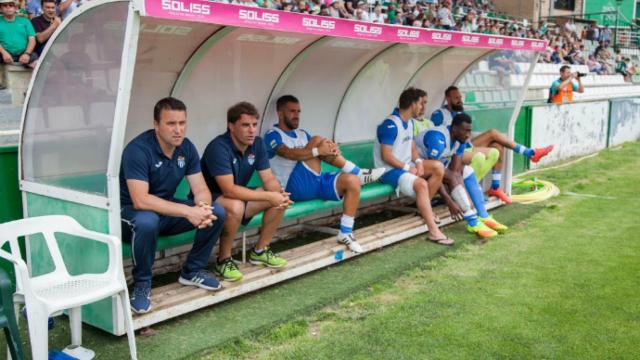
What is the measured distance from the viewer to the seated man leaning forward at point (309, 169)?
5305 millimetres

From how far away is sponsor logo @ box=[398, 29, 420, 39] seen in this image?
5345 millimetres

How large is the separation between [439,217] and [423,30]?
2099 millimetres

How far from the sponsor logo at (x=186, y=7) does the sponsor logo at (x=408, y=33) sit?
2.25m

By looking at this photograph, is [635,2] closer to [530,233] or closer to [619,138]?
[619,138]

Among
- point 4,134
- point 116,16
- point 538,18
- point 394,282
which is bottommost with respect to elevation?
point 394,282

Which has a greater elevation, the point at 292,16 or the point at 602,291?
the point at 292,16

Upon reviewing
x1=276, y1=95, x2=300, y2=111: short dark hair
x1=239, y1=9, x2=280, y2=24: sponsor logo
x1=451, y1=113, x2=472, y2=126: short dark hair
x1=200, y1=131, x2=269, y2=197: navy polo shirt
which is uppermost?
x1=239, y1=9, x2=280, y2=24: sponsor logo

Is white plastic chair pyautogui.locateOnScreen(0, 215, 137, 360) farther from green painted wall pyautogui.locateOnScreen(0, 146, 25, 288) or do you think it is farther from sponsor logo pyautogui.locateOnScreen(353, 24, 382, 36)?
sponsor logo pyautogui.locateOnScreen(353, 24, 382, 36)

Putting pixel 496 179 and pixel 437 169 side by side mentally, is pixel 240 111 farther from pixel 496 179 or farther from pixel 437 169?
pixel 496 179

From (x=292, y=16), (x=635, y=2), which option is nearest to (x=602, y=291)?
(x=292, y=16)

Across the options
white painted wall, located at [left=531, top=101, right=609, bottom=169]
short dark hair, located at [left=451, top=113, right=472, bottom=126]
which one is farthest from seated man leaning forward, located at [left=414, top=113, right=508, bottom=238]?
white painted wall, located at [left=531, top=101, right=609, bottom=169]

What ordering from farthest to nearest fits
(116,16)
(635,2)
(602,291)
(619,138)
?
1. (635,2)
2. (619,138)
3. (602,291)
4. (116,16)

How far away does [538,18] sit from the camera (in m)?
29.7

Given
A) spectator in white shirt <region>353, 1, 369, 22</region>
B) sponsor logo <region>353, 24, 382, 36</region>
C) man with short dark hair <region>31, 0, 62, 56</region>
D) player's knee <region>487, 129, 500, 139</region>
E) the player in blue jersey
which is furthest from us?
spectator in white shirt <region>353, 1, 369, 22</region>
